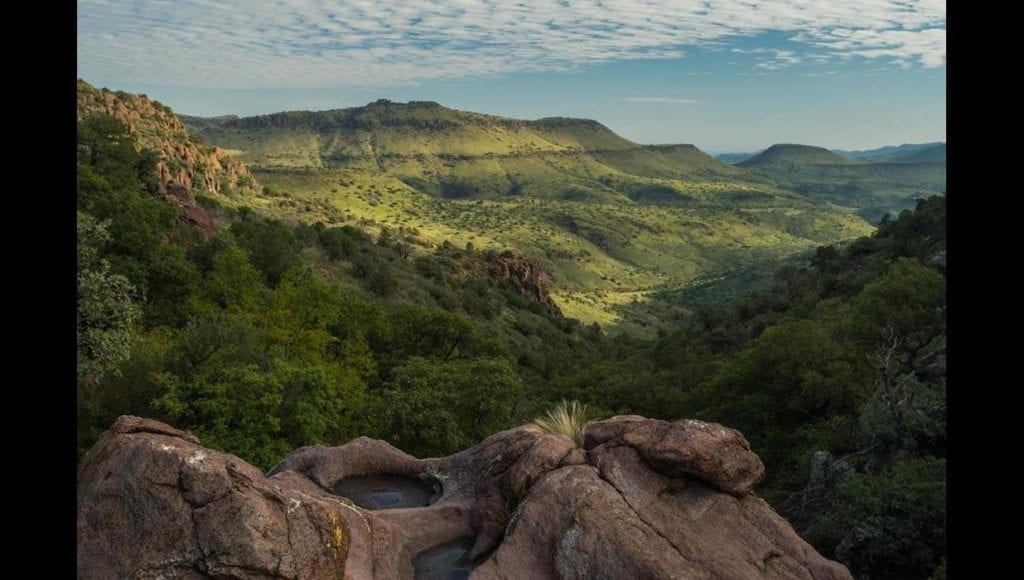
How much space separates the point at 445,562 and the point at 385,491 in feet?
12.7

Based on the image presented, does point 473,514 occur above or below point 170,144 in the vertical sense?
below

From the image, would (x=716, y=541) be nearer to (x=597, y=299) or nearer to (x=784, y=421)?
(x=784, y=421)

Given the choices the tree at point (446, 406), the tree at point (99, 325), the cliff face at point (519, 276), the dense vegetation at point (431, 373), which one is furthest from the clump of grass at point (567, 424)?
the cliff face at point (519, 276)

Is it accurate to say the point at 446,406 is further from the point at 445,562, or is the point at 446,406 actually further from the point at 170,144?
the point at 170,144

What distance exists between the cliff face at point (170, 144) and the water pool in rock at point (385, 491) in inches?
2413

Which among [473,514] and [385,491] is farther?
[385,491]

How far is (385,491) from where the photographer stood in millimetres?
15672

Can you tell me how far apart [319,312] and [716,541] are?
2981 centimetres

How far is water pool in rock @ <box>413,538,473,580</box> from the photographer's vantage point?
11875 mm

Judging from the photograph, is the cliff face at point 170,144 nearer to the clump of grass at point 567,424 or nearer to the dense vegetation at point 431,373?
the dense vegetation at point 431,373

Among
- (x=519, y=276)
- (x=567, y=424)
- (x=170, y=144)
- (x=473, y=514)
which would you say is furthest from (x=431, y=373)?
(x=519, y=276)
